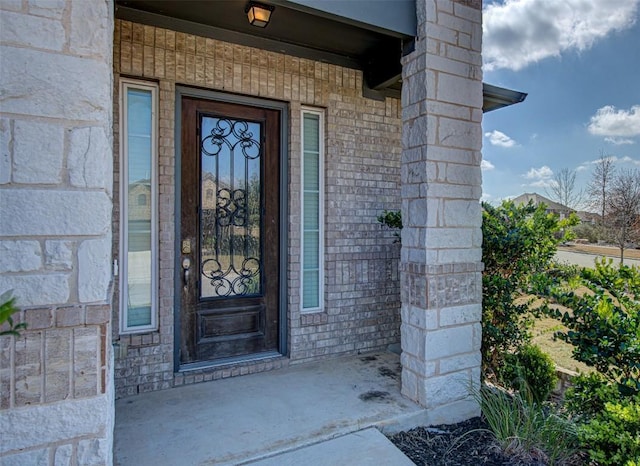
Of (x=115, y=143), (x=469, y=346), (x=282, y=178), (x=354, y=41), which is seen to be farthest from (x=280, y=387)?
(x=354, y=41)

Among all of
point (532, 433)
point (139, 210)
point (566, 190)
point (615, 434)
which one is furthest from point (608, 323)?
point (566, 190)

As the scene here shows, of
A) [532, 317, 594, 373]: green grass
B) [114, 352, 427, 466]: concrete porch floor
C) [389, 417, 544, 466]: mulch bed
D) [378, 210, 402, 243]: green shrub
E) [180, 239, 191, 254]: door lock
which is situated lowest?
[532, 317, 594, 373]: green grass

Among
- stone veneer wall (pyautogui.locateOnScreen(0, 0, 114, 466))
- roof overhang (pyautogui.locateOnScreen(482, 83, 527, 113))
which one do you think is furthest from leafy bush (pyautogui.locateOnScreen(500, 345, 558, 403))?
stone veneer wall (pyautogui.locateOnScreen(0, 0, 114, 466))

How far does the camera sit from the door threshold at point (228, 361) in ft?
10.5

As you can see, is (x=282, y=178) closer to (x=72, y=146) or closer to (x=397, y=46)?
(x=397, y=46)

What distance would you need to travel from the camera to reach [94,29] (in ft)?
5.34

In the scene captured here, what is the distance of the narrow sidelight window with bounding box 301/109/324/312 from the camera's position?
12.2ft

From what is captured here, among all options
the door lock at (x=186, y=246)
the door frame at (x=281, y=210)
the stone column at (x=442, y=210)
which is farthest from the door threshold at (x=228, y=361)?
the stone column at (x=442, y=210)

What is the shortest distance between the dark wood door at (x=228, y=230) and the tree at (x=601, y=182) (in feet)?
43.1

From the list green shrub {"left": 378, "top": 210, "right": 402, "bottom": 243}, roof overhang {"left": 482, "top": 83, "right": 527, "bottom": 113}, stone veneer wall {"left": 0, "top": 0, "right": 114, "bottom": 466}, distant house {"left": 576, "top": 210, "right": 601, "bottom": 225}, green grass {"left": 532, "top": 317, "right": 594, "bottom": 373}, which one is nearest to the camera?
stone veneer wall {"left": 0, "top": 0, "right": 114, "bottom": 466}

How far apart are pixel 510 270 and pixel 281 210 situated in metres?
2.13

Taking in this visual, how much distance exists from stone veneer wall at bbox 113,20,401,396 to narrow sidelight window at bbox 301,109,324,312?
0.09 m

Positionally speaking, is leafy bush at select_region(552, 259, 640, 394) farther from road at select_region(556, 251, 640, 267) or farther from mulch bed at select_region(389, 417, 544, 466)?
road at select_region(556, 251, 640, 267)

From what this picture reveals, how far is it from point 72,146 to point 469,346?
110 inches
